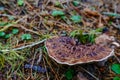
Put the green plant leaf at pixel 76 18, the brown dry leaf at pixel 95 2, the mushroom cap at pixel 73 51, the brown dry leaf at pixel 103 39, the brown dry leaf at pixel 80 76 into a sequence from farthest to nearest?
the brown dry leaf at pixel 95 2
the green plant leaf at pixel 76 18
the brown dry leaf at pixel 103 39
the brown dry leaf at pixel 80 76
the mushroom cap at pixel 73 51

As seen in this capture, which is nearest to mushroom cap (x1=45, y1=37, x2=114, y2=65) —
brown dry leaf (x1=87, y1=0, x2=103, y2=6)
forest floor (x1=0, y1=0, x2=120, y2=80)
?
forest floor (x1=0, y1=0, x2=120, y2=80)

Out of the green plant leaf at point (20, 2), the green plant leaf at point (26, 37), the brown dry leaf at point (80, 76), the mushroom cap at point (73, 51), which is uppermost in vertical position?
the green plant leaf at point (20, 2)

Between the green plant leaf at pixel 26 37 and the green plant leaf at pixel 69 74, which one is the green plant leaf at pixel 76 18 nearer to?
the green plant leaf at pixel 26 37

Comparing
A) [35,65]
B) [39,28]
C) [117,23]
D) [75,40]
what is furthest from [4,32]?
[117,23]

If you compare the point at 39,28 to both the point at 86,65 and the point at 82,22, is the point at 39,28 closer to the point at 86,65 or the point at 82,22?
the point at 82,22

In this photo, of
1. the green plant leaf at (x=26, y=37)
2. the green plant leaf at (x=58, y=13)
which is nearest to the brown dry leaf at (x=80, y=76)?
the green plant leaf at (x=26, y=37)

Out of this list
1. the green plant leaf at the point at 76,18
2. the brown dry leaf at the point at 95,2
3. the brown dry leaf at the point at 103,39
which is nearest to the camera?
the brown dry leaf at the point at 103,39

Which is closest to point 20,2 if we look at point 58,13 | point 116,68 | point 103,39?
point 58,13
